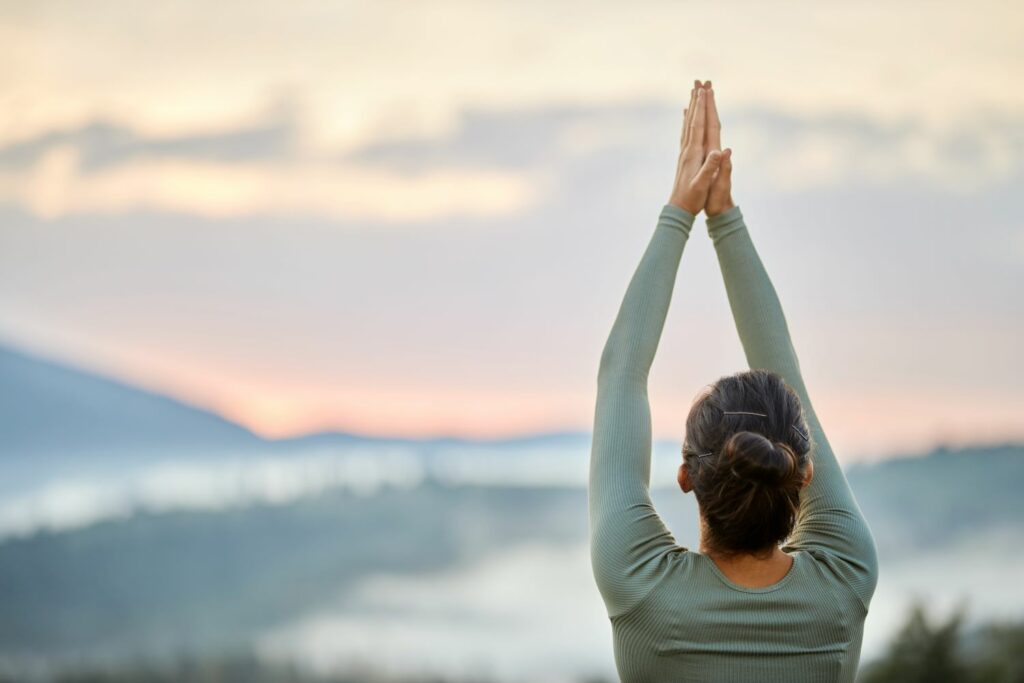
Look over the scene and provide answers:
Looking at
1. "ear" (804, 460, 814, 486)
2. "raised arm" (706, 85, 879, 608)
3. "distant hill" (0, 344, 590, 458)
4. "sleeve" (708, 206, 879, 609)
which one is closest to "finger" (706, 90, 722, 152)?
"raised arm" (706, 85, 879, 608)

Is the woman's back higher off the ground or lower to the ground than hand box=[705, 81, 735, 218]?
lower

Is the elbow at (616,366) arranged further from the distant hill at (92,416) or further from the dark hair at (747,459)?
the distant hill at (92,416)

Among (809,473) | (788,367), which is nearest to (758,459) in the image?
(809,473)

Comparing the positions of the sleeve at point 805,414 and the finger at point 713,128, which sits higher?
the finger at point 713,128

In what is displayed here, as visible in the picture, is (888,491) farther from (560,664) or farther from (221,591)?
(221,591)

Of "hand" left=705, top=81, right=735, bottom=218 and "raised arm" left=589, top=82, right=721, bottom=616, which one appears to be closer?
"raised arm" left=589, top=82, right=721, bottom=616

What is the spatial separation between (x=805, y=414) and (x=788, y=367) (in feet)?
0.43

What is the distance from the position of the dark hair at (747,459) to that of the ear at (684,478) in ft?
0.03

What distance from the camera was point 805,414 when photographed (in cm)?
161

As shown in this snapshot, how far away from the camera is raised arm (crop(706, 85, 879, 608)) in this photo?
154 centimetres

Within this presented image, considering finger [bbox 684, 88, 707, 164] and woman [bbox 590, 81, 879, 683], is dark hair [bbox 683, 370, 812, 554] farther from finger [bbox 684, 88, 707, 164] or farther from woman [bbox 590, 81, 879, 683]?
finger [bbox 684, 88, 707, 164]

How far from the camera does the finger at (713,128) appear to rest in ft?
6.45

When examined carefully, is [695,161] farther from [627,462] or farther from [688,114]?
[627,462]

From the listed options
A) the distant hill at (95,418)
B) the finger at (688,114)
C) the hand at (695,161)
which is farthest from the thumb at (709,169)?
the distant hill at (95,418)
